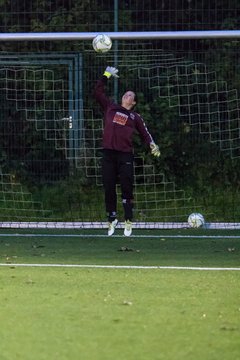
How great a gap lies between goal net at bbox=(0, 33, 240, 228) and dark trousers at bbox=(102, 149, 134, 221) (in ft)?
7.44

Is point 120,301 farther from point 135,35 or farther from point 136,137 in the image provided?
point 136,137

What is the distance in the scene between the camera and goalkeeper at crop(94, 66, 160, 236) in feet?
33.9

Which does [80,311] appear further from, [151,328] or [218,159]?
[218,159]

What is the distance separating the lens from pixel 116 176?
1054 centimetres

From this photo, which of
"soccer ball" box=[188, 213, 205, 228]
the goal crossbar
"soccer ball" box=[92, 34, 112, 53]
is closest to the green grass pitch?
"soccer ball" box=[188, 213, 205, 228]

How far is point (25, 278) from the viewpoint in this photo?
7.03 metres

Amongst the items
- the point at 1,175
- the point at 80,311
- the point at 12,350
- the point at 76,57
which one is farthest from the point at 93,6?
the point at 12,350

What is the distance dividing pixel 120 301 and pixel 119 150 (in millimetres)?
4467

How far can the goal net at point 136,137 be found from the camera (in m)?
12.9

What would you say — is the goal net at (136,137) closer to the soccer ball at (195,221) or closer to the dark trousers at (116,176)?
the soccer ball at (195,221)

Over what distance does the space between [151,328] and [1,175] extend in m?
8.42

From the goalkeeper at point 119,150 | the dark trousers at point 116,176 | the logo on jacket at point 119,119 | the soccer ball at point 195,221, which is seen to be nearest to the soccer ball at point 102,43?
the goalkeeper at point 119,150

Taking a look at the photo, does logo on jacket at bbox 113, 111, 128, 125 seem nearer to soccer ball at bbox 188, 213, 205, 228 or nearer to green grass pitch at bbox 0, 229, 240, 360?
green grass pitch at bbox 0, 229, 240, 360

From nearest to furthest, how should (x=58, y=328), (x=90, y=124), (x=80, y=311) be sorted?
(x=58, y=328), (x=80, y=311), (x=90, y=124)
